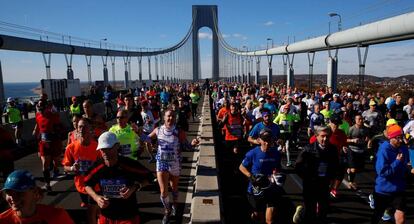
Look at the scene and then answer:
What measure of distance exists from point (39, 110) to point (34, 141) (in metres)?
7.66

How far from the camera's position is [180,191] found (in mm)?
7844

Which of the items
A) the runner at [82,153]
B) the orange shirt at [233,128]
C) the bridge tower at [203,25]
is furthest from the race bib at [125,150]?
the bridge tower at [203,25]

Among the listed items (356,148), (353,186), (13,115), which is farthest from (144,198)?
(13,115)

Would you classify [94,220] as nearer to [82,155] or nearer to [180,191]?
[82,155]

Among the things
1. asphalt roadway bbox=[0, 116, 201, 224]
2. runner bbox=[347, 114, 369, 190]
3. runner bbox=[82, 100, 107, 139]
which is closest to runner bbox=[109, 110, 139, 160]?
runner bbox=[82, 100, 107, 139]

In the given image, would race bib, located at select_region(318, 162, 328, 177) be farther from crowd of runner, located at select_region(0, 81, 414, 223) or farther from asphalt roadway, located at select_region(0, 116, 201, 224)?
asphalt roadway, located at select_region(0, 116, 201, 224)

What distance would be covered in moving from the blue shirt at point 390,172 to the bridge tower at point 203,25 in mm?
116438

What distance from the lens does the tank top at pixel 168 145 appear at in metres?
6.15

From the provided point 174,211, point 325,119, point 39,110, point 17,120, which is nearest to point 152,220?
point 174,211

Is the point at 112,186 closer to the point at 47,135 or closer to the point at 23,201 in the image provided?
the point at 23,201

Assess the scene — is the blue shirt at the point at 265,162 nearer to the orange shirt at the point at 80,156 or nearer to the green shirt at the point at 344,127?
the orange shirt at the point at 80,156

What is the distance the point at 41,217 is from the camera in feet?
8.93

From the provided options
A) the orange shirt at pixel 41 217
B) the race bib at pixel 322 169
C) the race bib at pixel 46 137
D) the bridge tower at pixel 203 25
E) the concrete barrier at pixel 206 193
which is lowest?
the concrete barrier at pixel 206 193

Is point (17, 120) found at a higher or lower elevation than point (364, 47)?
lower
